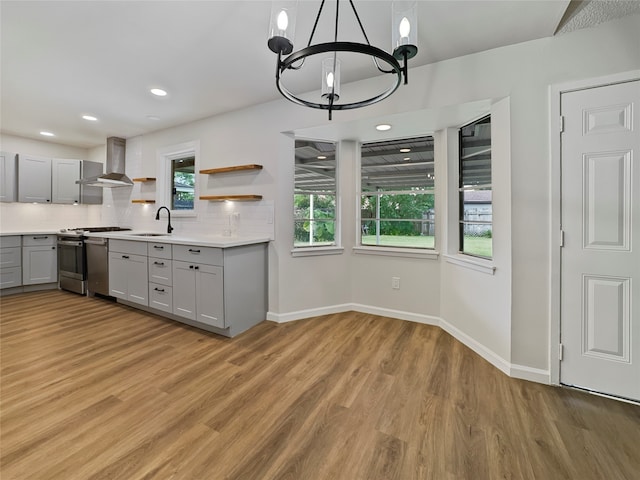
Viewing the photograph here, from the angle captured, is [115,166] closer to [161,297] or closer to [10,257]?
[10,257]

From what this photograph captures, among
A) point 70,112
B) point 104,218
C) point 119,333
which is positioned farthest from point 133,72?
point 104,218

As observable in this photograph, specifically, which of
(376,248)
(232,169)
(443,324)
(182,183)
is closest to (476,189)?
(376,248)

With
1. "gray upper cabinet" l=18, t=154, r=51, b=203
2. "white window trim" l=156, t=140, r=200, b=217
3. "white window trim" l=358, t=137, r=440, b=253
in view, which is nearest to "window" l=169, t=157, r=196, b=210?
"white window trim" l=156, t=140, r=200, b=217

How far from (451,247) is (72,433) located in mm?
3257

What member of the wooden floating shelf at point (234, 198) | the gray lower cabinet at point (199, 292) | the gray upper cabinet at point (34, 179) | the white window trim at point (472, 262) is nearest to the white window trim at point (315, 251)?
the wooden floating shelf at point (234, 198)

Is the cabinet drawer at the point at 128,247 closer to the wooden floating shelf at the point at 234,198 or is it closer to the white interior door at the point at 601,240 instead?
the wooden floating shelf at the point at 234,198

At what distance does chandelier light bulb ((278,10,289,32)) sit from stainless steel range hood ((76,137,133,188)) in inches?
171

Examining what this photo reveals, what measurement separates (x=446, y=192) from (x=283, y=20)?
93.8 inches

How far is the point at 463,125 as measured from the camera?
2834 millimetres

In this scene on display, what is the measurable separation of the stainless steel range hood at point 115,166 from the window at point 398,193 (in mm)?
3784

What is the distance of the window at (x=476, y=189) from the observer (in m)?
2.55

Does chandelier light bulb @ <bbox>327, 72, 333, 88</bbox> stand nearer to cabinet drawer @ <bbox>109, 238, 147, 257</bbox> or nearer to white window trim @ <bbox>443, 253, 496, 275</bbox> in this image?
white window trim @ <bbox>443, 253, 496, 275</bbox>

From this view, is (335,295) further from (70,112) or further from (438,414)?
(70,112)

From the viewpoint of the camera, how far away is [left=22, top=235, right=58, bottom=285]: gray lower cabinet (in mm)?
4258
